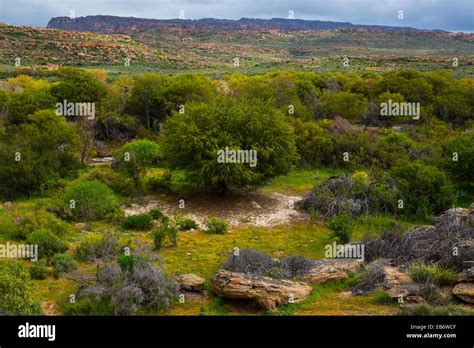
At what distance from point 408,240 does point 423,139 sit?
57.5 feet

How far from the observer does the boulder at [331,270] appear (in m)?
13.5

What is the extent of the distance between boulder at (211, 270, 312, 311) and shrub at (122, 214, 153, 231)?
20.8 feet

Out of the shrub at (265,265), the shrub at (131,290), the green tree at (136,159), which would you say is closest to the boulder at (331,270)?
the shrub at (265,265)

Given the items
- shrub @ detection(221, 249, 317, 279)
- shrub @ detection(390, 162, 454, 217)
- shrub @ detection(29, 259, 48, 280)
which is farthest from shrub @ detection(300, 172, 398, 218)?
shrub @ detection(29, 259, 48, 280)

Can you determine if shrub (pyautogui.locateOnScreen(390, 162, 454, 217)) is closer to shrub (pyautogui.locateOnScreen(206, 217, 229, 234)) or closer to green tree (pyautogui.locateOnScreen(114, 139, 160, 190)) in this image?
shrub (pyautogui.locateOnScreen(206, 217, 229, 234))

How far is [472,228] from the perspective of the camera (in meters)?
15.2

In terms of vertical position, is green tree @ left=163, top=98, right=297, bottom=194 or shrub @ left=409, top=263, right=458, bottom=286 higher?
green tree @ left=163, top=98, right=297, bottom=194

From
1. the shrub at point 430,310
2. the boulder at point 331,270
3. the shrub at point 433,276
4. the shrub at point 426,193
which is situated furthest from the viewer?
the shrub at point 426,193

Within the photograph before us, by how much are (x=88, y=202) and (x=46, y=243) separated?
13.5 feet

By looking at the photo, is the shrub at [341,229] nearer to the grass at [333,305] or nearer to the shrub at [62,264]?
the grass at [333,305]

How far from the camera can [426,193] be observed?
2005 cm

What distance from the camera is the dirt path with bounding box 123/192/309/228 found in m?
19.8

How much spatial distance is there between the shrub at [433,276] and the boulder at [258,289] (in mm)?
2707

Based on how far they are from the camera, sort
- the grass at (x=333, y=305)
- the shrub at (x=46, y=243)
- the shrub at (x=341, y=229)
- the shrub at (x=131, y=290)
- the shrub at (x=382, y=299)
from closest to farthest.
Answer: the shrub at (x=131, y=290)
the grass at (x=333, y=305)
the shrub at (x=382, y=299)
the shrub at (x=46, y=243)
the shrub at (x=341, y=229)
